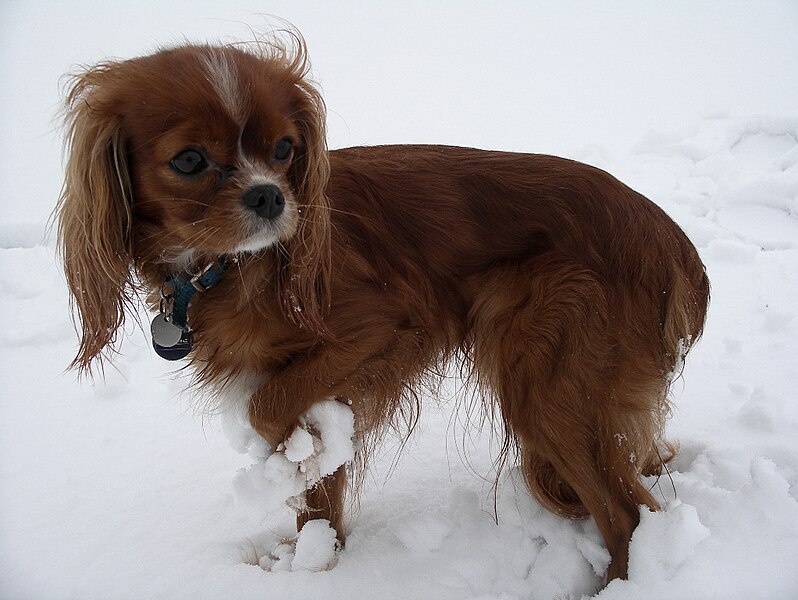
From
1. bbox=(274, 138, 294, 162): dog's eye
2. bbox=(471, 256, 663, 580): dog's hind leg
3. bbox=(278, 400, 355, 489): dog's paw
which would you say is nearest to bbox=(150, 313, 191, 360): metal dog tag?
bbox=(278, 400, 355, 489): dog's paw

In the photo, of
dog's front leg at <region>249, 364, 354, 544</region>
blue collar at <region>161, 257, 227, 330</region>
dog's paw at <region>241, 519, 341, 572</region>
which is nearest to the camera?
blue collar at <region>161, 257, 227, 330</region>

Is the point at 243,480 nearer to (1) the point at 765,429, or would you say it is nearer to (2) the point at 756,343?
(1) the point at 765,429

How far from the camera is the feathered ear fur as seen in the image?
2043mm

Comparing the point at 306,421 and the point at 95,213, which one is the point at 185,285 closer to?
the point at 95,213

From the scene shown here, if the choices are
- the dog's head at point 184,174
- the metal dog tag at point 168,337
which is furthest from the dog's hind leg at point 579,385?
the metal dog tag at point 168,337

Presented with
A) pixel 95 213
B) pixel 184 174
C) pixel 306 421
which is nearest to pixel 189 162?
pixel 184 174

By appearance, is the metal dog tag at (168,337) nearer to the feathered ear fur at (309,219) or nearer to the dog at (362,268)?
the dog at (362,268)

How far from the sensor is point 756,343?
3.26 meters

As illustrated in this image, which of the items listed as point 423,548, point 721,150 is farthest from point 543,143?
point 423,548

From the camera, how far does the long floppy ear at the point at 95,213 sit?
189 centimetres

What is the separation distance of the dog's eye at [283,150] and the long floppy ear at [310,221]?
10 cm

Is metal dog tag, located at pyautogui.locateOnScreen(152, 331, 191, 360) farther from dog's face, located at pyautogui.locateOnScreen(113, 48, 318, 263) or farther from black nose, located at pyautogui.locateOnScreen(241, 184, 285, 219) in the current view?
black nose, located at pyautogui.locateOnScreen(241, 184, 285, 219)

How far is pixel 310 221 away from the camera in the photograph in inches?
80.4

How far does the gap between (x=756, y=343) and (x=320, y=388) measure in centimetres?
227
